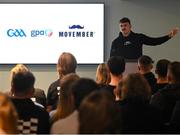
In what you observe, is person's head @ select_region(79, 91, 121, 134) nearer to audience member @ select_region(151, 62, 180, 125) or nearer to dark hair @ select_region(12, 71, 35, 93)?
dark hair @ select_region(12, 71, 35, 93)

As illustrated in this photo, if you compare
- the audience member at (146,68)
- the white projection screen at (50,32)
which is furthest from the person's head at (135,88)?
the white projection screen at (50,32)

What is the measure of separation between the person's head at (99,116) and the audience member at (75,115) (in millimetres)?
563

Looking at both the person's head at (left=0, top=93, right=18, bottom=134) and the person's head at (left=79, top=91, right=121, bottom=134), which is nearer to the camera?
the person's head at (left=79, top=91, right=121, bottom=134)

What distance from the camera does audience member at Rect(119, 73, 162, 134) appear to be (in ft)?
9.07

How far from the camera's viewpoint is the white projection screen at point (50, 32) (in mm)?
7445

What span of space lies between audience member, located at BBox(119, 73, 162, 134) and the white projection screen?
4.51 meters

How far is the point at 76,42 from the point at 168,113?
403 cm

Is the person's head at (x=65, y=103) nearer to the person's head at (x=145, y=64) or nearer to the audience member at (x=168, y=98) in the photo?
the audience member at (x=168, y=98)

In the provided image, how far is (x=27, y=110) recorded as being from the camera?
2945 mm

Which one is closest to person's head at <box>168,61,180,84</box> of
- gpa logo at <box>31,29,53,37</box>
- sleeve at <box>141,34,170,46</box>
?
sleeve at <box>141,34,170,46</box>

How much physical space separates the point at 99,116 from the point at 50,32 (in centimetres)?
559

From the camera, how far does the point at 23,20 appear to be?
24.5 ft

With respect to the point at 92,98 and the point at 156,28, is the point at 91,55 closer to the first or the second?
the point at 156,28

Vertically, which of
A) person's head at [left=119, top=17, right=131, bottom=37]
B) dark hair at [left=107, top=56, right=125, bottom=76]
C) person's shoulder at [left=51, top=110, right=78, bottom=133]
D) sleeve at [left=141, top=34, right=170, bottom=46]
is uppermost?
person's head at [left=119, top=17, right=131, bottom=37]
